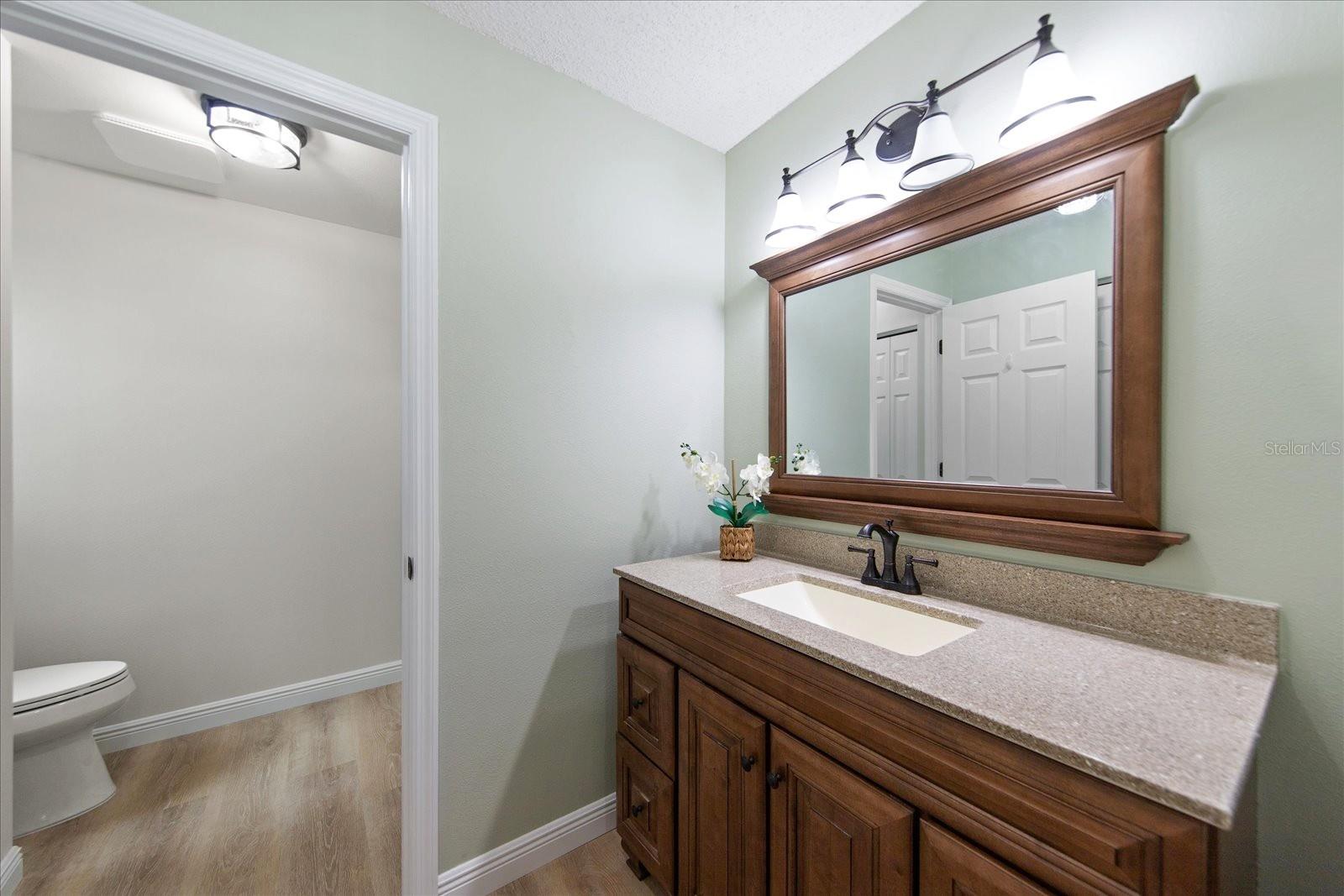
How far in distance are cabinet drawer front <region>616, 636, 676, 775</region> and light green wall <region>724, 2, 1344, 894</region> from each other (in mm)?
981

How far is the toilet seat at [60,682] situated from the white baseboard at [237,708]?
0.86ft

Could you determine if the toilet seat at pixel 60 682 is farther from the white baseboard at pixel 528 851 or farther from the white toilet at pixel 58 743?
the white baseboard at pixel 528 851

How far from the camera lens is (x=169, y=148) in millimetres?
1883

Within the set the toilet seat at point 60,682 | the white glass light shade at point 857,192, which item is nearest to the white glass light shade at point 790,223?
the white glass light shade at point 857,192

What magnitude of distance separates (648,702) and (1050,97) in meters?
1.67

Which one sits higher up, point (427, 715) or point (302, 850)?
point (427, 715)

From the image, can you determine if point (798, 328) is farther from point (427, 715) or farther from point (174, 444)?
point (174, 444)

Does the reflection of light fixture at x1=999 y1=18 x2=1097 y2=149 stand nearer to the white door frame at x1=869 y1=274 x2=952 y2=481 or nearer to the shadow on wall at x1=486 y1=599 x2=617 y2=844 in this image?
the white door frame at x1=869 y1=274 x2=952 y2=481

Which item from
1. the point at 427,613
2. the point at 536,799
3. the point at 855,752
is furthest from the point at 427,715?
the point at 855,752

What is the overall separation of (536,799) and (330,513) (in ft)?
5.88

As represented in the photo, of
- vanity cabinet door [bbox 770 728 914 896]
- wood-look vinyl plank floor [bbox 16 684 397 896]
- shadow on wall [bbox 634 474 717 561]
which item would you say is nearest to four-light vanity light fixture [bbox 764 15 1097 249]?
shadow on wall [bbox 634 474 717 561]

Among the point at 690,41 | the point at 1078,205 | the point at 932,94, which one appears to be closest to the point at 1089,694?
the point at 1078,205

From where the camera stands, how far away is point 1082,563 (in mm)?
1076

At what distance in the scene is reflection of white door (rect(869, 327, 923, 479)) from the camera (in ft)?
4.57
